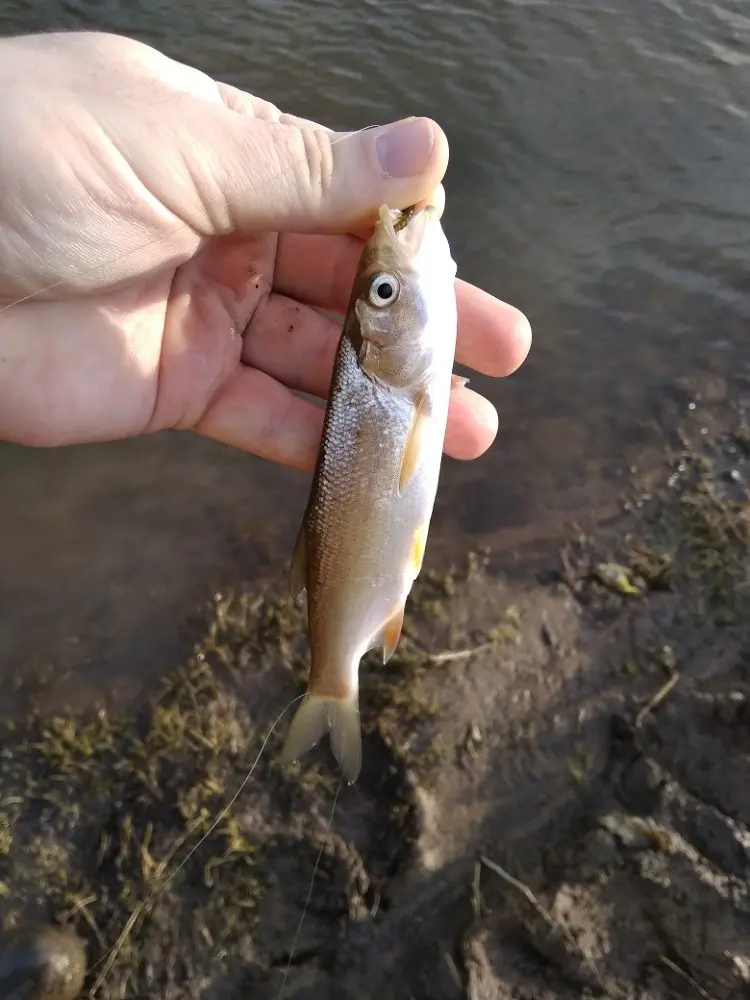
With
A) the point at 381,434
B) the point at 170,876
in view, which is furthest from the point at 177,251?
the point at 170,876


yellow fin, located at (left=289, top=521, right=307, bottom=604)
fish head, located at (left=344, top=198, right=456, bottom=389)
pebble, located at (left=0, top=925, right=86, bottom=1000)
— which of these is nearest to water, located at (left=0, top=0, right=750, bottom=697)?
pebble, located at (left=0, top=925, right=86, bottom=1000)

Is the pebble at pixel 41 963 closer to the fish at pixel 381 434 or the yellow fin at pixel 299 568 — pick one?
the fish at pixel 381 434

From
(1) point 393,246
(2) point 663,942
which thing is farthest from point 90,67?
(2) point 663,942

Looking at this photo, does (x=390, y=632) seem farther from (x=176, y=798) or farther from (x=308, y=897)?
(x=176, y=798)

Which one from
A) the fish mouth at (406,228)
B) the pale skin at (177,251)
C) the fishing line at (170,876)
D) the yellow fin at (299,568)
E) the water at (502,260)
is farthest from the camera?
the water at (502,260)

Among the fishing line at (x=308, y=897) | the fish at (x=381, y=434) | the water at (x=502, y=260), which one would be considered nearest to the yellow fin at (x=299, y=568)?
the fish at (x=381, y=434)

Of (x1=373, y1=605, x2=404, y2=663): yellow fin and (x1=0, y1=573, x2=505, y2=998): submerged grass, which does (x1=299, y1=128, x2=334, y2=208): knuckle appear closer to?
(x1=373, y1=605, x2=404, y2=663): yellow fin
